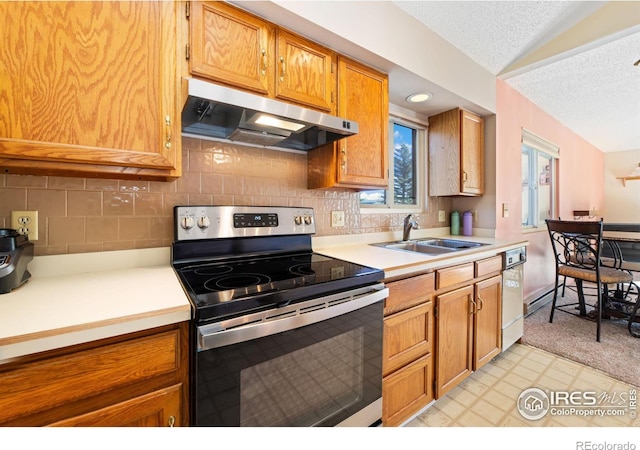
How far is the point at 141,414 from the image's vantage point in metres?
0.73

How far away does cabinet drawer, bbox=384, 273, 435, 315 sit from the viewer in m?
1.26

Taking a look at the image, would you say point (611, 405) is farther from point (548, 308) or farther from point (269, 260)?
point (269, 260)

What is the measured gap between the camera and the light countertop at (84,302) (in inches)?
24.2

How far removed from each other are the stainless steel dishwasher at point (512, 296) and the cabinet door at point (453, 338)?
50 cm

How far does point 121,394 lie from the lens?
0.71 metres

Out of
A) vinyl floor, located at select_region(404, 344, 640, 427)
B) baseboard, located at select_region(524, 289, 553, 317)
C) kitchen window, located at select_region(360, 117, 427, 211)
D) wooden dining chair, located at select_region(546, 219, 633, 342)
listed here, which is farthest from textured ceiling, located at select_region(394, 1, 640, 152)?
vinyl floor, located at select_region(404, 344, 640, 427)

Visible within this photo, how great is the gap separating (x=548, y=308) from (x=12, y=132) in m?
4.31

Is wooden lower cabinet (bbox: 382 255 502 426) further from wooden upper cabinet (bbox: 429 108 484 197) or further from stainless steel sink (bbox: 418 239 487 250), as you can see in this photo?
wooden upper cabinet (bbox: 429 108 484 197)

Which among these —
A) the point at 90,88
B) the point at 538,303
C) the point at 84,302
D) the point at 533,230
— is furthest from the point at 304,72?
the point at 538,303

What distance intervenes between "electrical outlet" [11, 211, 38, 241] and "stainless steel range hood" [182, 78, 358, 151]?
669 mm

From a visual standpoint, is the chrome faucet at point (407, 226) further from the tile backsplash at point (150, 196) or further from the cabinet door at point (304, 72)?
the cabinet door at point (304, 72)

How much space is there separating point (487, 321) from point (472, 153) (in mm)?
1393

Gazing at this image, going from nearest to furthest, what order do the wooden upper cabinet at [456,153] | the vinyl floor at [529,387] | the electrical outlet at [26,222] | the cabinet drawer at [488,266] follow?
the electrical outlet at [26,222]
the vinyl floor at [529,387]
the cabinet drawer at [488,266]
the wooden upper cabinet at [456,153]

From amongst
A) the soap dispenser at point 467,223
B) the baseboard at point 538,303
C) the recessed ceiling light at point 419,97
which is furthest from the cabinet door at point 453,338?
the baseboard at point 538,303
